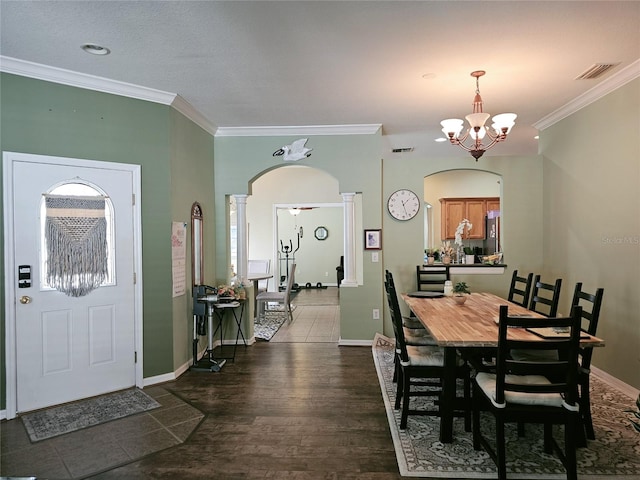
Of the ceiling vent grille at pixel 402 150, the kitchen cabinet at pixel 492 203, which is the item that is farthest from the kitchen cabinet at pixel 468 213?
the ceiling vent grille at pixel 402 150

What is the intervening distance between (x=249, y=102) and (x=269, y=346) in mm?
2971

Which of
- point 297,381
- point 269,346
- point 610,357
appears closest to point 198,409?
point 297,381

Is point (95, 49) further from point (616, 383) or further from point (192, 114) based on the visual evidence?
point (616, 383)

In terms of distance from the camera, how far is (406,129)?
527 cm

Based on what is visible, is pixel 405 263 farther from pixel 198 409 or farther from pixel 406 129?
pixel 198 409

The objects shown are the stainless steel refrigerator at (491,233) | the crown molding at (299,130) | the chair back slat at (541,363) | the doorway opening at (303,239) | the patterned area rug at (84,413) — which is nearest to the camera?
the chair back slat at (541,363)

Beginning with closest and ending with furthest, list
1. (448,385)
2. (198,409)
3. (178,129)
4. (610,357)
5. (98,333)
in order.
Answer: (448,385) < (198,409) < (98,333) < (610,357) < (178,129)

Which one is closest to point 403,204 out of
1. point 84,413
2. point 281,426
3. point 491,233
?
point 281,426

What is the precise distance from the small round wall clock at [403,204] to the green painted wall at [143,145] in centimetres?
252

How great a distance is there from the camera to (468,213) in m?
8.84

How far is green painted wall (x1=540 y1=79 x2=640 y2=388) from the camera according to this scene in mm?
3494

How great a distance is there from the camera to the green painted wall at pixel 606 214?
349 centimetres

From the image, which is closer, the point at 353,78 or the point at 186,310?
the point at 353,78

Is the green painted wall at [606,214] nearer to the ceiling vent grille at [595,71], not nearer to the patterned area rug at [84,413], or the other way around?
the ceiling vent grille at [595,71]
